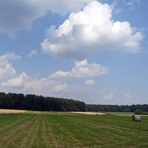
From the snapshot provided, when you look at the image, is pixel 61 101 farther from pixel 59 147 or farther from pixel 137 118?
pixel 59 147

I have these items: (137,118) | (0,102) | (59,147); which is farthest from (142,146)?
(0,102)

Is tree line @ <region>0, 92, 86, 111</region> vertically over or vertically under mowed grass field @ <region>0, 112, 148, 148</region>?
over

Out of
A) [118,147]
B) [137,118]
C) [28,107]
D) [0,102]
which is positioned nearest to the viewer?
[118,147]

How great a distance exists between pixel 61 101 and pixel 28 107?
18.3m

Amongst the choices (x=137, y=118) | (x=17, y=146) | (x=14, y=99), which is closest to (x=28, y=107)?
(x=14, y=99)

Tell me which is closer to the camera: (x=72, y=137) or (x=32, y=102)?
(x=72, y=137)

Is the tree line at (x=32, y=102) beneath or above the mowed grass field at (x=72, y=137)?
above

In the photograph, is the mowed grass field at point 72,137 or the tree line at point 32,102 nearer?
the mowed grass field at point 72,137

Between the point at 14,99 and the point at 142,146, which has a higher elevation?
the point at 14,99

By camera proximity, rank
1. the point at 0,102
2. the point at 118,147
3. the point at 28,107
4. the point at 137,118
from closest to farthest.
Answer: the point at 118,147, the point at 137,118, the point at 0,102, the point at 28,107

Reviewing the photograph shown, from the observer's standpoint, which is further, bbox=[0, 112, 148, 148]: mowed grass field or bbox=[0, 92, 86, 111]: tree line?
bbox=[0, 92, 86, 111]: tree line

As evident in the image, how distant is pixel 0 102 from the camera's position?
17662 cm

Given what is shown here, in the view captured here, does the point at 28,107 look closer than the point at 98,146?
No

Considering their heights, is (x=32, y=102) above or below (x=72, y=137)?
above
